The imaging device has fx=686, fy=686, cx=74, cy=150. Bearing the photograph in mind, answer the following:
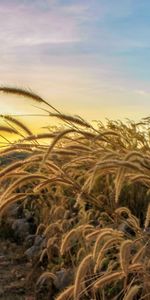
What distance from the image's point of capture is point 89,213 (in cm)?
490

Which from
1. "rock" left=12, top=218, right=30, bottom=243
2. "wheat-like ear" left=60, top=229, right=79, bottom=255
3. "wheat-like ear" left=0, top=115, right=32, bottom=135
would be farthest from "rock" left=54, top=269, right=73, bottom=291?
"rock" left=12, top=218, right=30, bottom=243

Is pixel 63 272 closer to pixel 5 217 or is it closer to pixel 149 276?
pixel 149 276

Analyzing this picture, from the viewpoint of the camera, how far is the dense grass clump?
3.50 meters

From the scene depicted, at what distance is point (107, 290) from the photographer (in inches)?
185

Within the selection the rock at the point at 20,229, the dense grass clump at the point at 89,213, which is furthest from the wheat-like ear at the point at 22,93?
the rock at the point at 20,229

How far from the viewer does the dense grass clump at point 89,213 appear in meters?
3.50

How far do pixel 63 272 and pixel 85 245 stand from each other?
0.56 meters

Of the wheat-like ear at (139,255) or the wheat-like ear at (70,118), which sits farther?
the wheat-like ear at (70,118)

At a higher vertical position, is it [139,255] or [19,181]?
[19,181]

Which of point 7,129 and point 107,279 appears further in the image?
point 7,129

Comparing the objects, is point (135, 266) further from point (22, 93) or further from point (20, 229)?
point (20, 229)

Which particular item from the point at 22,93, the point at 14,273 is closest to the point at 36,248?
the point at 14,273

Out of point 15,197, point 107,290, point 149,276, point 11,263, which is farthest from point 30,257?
point 149,276

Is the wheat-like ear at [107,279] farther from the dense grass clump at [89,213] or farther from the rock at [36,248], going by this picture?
the rock at [36,248]
